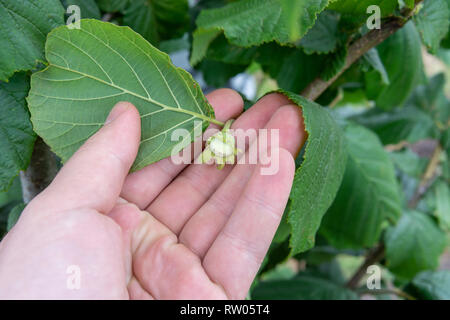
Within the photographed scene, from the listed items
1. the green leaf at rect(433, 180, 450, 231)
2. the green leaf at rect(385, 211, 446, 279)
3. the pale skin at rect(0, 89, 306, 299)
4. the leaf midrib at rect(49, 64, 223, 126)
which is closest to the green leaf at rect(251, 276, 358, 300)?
the green leaf at rect(385, 211, 446, 279)

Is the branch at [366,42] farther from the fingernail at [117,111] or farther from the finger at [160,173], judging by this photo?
the fingernail at [117,111]

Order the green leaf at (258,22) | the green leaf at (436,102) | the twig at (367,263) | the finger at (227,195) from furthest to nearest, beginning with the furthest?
the green leaf at (436,102), the twig at (367,263), the finger at (227,195), the green leaf at (258,22)

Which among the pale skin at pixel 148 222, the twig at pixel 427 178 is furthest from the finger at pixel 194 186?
the twig at pixel 427 178

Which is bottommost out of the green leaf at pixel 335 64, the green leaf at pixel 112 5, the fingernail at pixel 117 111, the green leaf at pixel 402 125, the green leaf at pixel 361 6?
the green leaf at pixel 402 125

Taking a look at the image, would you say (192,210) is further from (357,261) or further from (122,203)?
(357,261)

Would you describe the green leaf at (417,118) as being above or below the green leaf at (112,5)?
below

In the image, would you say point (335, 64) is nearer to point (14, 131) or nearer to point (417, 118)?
point (14, 131)
